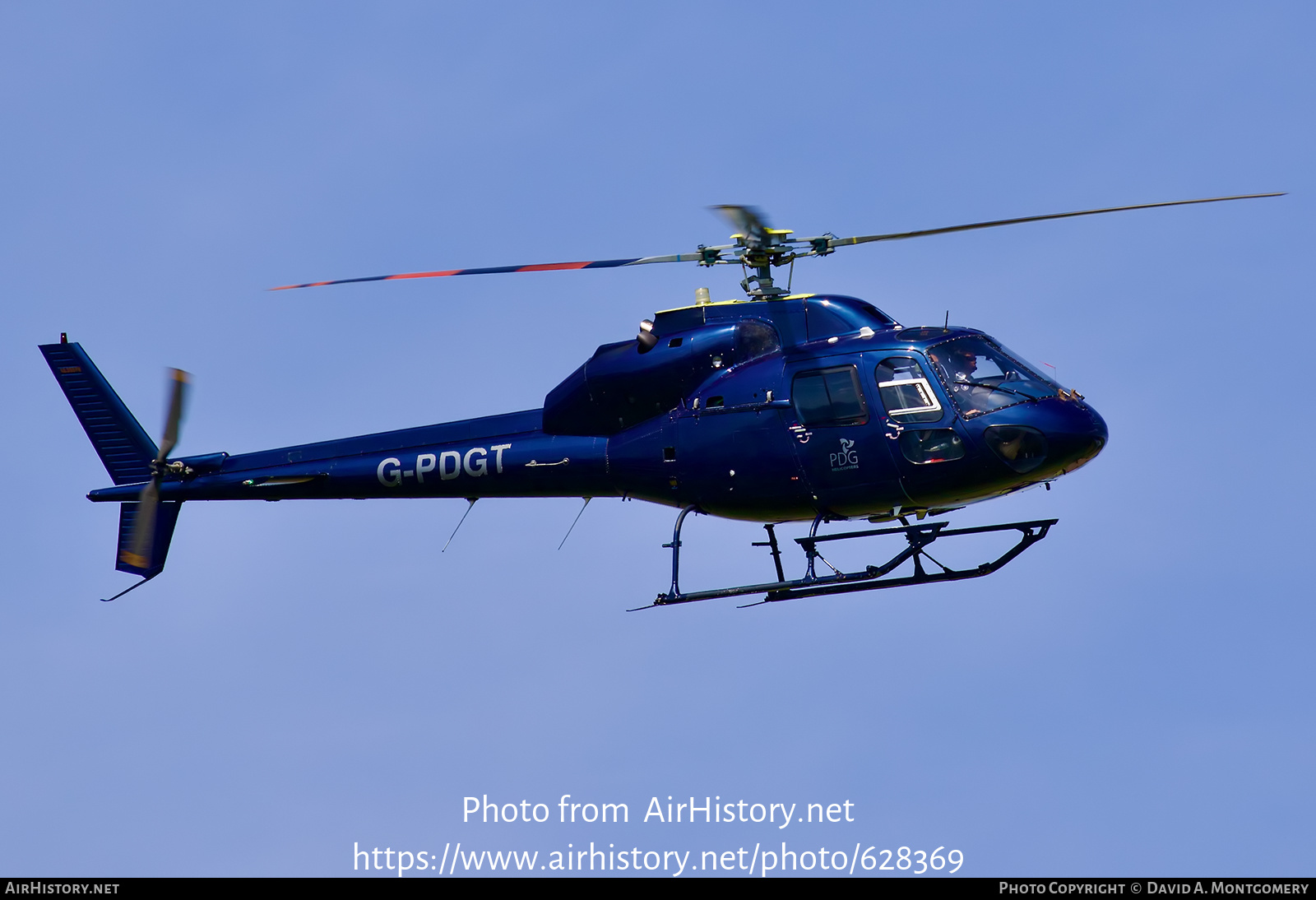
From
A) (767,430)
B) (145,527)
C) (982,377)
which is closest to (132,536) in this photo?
(145,527)

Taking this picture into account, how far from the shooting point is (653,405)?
21.9 metres

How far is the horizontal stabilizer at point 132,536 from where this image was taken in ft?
82.8

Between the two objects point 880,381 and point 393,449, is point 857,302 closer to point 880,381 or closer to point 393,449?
point 880,381

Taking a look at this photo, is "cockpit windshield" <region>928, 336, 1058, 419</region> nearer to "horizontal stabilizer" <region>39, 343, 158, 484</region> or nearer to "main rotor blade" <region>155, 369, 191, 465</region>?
"main rotor blade" <region>155, 369, 191, 465</region>

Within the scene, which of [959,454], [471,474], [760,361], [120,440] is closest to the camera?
[959,454]

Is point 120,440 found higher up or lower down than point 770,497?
higher up

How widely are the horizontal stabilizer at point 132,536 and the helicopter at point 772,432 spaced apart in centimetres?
199

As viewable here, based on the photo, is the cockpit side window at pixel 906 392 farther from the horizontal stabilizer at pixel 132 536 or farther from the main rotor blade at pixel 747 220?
the horizontal stabilizer at pixel 132 536

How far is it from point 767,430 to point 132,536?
32.2ft

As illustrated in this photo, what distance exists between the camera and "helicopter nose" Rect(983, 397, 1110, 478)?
19.9m
